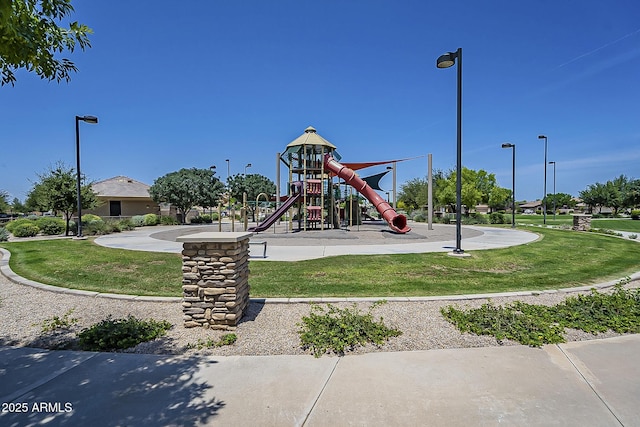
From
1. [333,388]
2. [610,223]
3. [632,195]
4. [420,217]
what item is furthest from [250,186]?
[333,388]

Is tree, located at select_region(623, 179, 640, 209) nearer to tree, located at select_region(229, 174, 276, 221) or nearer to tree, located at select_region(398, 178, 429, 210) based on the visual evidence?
tree, located at select_region(398, 178, 429, 210)

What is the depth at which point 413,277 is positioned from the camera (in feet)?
27.1

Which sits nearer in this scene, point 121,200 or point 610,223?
point 610,223

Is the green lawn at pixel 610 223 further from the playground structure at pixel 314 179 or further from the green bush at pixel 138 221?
the green bush at pixel 138 221

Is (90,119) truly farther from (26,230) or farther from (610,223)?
(610,223)

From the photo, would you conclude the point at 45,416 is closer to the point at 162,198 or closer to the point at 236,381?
the point at 236,381

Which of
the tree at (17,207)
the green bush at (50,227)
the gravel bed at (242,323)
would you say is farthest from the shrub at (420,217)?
the tree at (17,207)

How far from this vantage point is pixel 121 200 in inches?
1547

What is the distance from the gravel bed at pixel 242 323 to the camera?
432 cm

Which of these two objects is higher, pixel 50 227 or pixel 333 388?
pixel 50 227

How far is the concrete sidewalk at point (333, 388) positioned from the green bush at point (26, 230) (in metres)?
20.5

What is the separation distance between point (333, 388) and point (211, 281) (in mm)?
2484

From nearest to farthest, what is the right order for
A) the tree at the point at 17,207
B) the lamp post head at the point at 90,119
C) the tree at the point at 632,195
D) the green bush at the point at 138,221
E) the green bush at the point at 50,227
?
the lamp post head at the point at 90,119 → the green bush at the point at 50,227 → the green bush at the point at 138,221 → the tree at the point at 632,195 → the tree at the point at 17,207

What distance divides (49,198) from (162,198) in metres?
15.2
